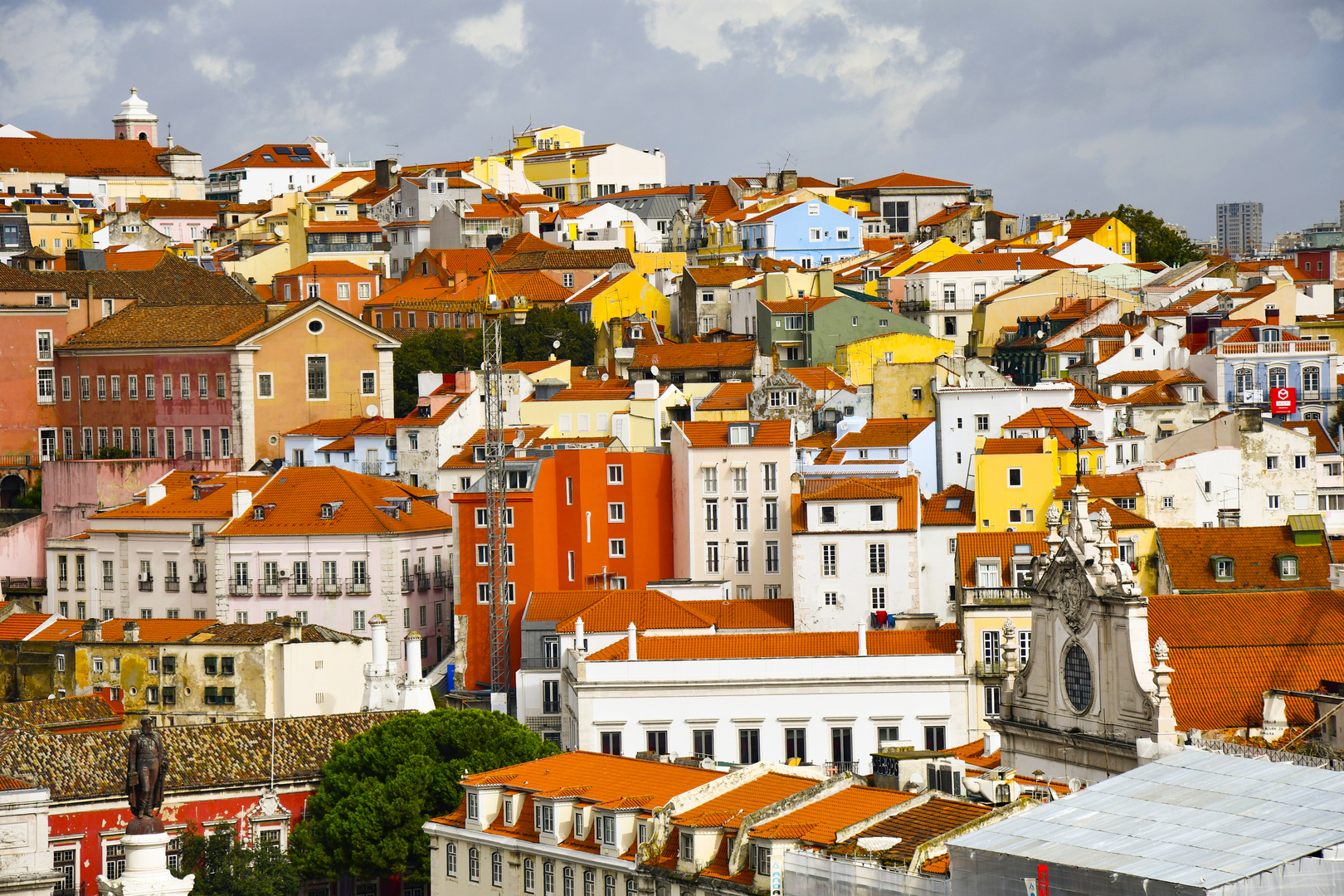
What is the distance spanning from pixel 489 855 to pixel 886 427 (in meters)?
32.4

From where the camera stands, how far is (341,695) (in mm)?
76000

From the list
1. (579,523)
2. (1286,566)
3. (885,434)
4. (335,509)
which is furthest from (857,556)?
(335,509)

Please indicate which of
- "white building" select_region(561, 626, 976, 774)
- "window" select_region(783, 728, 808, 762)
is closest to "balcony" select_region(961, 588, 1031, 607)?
"white building" select_region(561, 626, 976, 774)

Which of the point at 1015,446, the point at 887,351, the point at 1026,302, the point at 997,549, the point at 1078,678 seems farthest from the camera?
the point at 1026,302

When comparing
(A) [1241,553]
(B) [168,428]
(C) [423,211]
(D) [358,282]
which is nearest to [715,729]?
(A) [1241,553]

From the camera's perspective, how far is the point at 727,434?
79.2 m

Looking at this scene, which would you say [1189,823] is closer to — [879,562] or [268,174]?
[879,562]

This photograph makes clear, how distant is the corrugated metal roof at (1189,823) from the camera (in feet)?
112

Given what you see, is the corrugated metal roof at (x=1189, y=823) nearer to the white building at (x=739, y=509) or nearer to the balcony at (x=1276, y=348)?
the white building at (x=739, y=509)

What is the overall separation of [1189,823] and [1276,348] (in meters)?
61.4

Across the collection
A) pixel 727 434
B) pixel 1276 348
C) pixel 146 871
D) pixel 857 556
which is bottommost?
pixel 146 871

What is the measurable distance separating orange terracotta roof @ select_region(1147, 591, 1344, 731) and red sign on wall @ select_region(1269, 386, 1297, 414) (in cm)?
3688

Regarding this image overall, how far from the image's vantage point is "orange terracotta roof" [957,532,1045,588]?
69375 millimetres

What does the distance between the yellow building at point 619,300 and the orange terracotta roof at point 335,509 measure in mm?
30288
